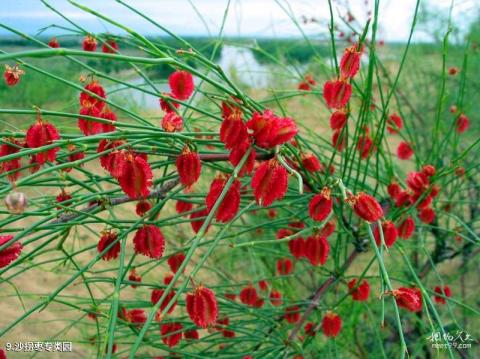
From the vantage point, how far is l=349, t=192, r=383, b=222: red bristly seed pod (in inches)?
25.3

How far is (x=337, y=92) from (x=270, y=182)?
1.02 feet

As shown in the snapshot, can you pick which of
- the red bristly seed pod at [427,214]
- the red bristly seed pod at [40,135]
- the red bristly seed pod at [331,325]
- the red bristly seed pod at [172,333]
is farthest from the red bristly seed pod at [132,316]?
the red bristly seed pod at [427,214]

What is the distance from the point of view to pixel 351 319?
66.6 inches

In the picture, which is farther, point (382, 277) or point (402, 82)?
point (402, 82)

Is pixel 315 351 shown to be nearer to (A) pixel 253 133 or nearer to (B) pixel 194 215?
(B) pixel 194 215

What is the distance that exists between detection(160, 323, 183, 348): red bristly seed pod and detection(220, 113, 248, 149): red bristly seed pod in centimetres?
55

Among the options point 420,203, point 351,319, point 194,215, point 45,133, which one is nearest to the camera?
point 45,133

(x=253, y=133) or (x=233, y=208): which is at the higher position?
(x=253, y=133)

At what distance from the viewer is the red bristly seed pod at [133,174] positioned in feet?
1.99

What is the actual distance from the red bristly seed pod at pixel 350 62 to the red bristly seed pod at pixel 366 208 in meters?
0.24

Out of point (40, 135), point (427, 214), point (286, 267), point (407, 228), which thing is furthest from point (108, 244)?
point (286, 267)

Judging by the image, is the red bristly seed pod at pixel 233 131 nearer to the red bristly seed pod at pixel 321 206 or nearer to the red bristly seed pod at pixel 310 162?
the red bristly seed pod at pixel 321 206

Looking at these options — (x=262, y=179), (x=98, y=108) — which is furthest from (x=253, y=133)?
(x=98, y=108)

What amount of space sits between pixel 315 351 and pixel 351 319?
17cm
